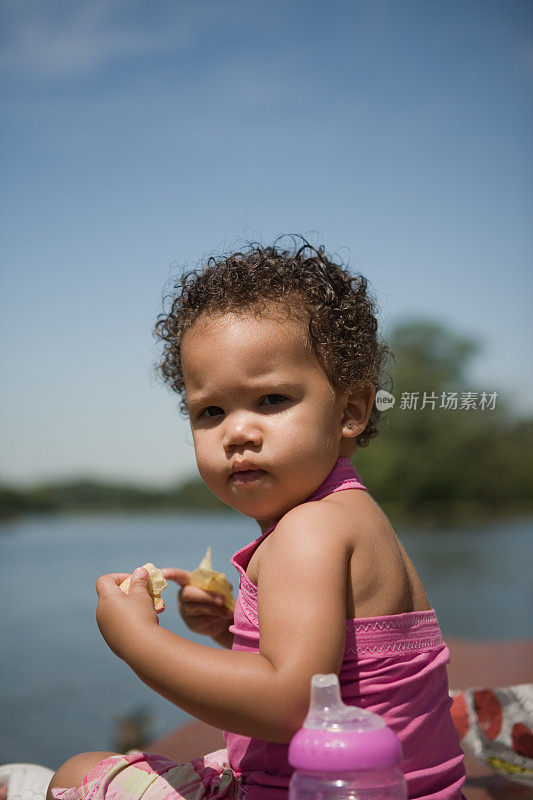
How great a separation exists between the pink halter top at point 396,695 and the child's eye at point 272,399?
0.12m

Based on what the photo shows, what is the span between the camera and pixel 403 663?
2.63 ft

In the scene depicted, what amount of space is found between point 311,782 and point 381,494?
3.99 m

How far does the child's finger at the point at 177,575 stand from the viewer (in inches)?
47.5

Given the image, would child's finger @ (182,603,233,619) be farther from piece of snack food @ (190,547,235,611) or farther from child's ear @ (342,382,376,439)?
child's ear @ (342,382,376,439)

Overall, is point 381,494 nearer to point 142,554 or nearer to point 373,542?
point 142,554

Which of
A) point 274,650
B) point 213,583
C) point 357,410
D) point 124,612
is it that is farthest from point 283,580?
point 213,583

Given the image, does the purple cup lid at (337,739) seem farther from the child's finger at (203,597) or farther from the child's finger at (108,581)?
the child's finger at (203,597)

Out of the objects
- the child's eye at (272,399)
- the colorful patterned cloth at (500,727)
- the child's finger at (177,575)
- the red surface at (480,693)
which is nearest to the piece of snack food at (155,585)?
the child's eye at (272,399)

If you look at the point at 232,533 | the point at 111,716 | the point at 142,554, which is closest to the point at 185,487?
the point at 142,554

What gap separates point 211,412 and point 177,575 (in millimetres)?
410

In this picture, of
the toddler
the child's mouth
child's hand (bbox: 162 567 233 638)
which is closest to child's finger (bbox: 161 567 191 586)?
child's hand (bbox: 162 567 233 638)

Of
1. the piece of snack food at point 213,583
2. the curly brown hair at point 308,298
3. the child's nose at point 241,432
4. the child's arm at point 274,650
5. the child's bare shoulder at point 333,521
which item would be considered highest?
the curly brown hair at point 308,298

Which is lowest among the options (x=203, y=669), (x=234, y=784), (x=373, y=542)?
(x=234, y=784)

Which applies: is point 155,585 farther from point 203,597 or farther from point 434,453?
point 434,453
